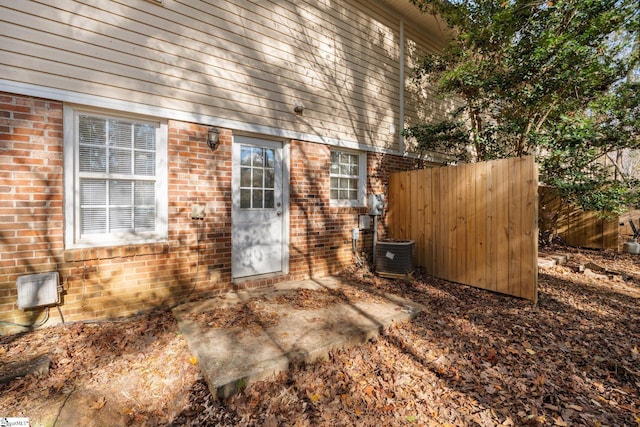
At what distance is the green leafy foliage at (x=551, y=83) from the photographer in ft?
15.0

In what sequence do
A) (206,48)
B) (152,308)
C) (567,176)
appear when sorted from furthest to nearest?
(567,176) → (206,48) → (152,308)

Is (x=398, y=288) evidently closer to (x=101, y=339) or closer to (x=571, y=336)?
(x=571, y=336)

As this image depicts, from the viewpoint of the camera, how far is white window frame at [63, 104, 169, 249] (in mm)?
3070

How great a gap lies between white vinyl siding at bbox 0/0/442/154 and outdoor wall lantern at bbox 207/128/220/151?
27 centimetres

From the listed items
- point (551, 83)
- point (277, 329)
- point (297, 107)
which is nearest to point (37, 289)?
point (277, 329)

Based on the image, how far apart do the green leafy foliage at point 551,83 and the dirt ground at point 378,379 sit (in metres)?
2.87

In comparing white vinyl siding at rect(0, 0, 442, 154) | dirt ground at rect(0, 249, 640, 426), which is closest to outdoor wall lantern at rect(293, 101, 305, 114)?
white vinyl siding at rect(0, 0, 442, 154)

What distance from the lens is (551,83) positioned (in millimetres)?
4676

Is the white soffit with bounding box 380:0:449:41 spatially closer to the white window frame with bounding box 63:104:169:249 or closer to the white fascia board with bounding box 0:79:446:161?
the white fascia board with bounding box 0:79:446:161

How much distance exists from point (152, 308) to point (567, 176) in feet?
23.7

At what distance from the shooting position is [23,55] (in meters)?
2.82

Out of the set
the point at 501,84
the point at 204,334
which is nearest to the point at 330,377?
the point at 204,334

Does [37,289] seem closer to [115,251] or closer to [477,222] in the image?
[115,251]

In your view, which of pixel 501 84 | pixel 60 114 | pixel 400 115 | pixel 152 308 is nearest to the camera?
pixel 60 114
